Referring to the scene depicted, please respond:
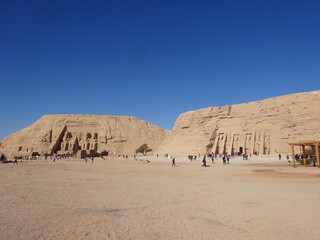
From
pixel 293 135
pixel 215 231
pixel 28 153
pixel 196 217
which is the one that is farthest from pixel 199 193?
pixel 28 153

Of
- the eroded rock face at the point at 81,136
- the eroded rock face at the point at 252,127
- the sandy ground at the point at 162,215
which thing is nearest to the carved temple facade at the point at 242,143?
the eroded rock face at the point at 252,127

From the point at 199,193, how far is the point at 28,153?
219 ft

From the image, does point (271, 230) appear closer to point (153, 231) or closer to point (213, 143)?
point (153, 231)

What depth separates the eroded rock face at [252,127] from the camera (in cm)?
3650

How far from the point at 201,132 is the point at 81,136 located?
42515mm


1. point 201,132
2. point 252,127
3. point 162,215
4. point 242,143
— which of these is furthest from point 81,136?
point 162,215

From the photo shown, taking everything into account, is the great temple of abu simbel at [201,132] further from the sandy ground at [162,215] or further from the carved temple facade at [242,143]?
the sandy ground at [162,215]

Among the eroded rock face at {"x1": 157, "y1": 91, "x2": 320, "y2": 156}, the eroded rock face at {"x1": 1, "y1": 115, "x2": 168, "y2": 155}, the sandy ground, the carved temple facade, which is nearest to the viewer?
the sandy ground

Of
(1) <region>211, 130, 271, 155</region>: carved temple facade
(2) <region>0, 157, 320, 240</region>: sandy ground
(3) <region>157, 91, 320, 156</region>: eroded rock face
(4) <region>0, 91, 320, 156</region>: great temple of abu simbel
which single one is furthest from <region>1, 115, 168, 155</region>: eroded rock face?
→ (2) <region>0, 157, 320, 240</region>: sandy ground

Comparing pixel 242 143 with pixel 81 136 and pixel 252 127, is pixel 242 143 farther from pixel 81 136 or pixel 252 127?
pixel 81 136

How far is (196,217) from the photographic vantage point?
6320 millimetres

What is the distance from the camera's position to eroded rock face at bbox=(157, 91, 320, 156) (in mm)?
36500

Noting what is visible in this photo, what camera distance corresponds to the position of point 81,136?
3039 inches

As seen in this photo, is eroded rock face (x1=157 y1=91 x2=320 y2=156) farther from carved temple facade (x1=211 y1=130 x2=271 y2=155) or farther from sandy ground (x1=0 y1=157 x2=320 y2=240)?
sandy ground (x1=0 y1=157 x2=320 y2=240)
